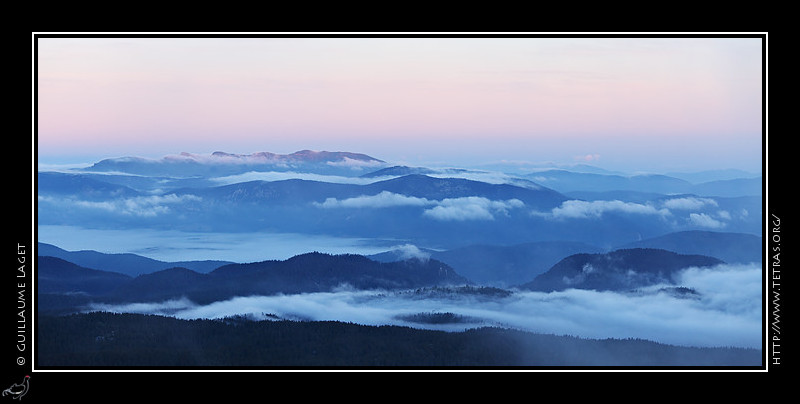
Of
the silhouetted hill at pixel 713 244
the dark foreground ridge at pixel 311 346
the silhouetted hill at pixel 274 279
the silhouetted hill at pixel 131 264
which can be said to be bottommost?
the dark foreground ridge at pixel 311 346

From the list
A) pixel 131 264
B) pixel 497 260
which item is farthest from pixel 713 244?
pixel 131 264

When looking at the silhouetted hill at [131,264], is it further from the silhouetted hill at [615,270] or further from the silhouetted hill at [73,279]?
the silhouetted hill at [615,270]

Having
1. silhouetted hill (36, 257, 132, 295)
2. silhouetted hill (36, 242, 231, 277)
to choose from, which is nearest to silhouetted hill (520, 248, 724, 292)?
silhouetted hill (36, 242, 231, 277)

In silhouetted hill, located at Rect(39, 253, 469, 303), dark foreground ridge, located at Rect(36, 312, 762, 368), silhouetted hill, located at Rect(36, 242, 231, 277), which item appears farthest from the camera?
silhouetted hill, located at Rect(39, 253, 469, 303)

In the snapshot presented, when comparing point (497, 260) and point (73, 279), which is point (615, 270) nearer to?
point (497, 260)

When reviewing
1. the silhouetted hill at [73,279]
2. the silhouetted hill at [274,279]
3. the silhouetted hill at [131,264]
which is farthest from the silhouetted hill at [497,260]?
the silhouetted hill at [73,279]

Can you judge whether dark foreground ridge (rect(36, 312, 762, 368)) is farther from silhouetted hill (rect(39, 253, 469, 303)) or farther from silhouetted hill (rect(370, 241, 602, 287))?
silhouetted hill (rect(370, 241, 602, 287))
